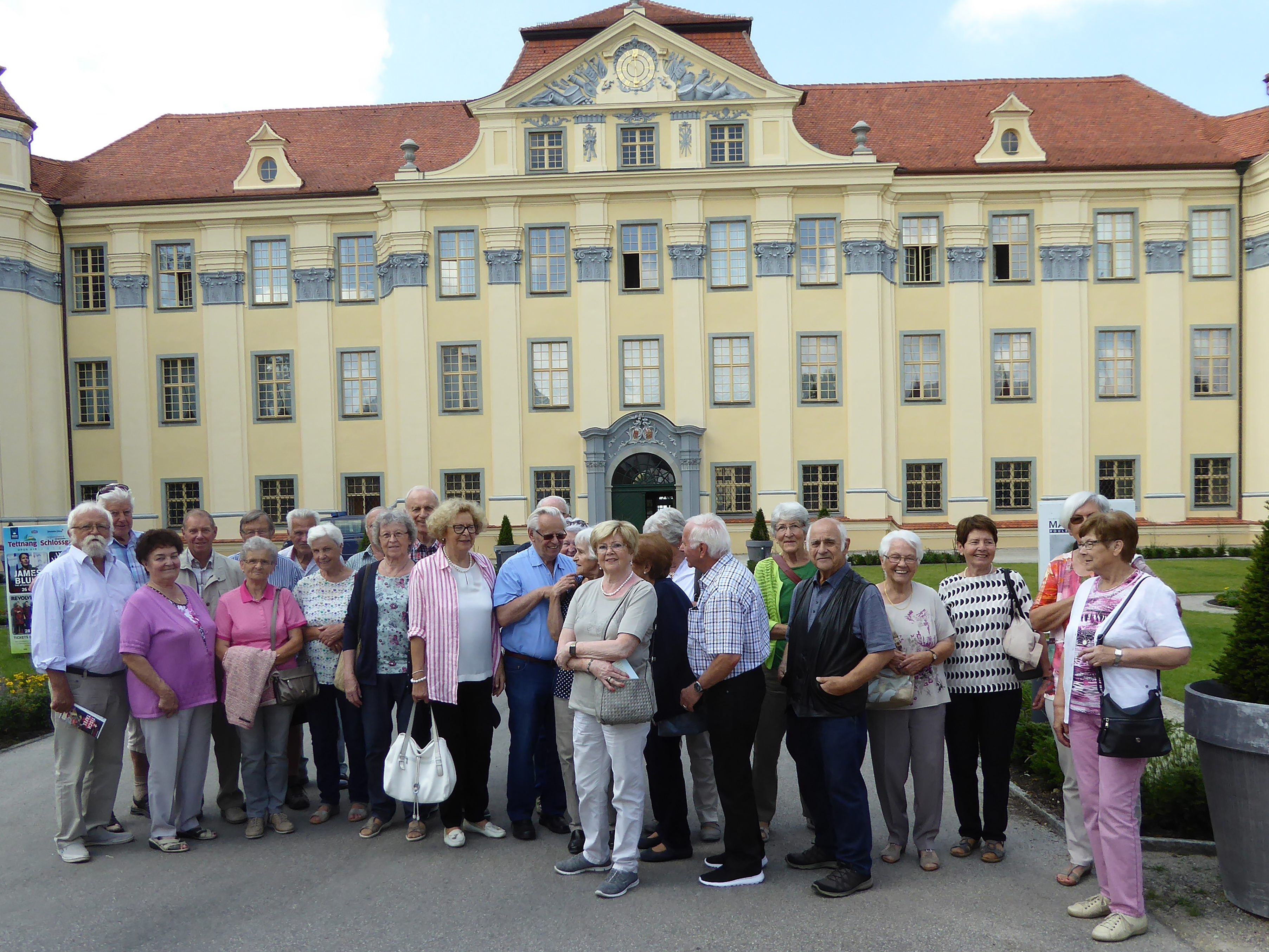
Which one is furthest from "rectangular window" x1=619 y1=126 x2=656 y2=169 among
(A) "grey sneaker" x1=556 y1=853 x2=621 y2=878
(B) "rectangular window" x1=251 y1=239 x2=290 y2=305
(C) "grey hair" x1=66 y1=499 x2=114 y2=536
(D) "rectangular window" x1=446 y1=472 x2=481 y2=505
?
(A) "grey sneaker" x1=556 y1=853 x2=621 y2=878

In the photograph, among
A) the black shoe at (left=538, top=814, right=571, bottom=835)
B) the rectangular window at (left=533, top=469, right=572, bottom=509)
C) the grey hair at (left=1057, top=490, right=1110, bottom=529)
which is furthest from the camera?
the rectangular window at (left=533, top=469, right=572, bottom=509)

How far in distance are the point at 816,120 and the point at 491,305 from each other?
12.0 m

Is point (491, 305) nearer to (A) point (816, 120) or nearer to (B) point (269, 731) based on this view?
(A) point (816, 120)

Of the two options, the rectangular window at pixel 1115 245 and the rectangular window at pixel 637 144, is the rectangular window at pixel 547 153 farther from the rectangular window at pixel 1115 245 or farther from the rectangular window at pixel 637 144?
the rectangular window at pixel 1115 245

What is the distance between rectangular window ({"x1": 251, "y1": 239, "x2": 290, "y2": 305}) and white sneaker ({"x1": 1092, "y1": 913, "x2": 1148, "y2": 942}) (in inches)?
1107

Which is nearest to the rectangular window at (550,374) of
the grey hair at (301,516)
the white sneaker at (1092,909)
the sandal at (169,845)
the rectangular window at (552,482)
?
the rectangular window at (552,482)

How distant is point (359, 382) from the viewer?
94.3 ft

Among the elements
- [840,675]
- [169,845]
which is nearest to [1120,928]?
[840,675]

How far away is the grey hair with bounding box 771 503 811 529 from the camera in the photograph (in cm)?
649

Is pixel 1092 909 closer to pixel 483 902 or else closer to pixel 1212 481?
pixel 483 902

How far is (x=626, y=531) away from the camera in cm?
550

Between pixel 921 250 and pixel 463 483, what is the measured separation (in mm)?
15000

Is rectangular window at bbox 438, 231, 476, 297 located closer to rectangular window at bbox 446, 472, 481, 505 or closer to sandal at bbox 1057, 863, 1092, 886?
rectangular window at bbox 446, 472, 481, 505

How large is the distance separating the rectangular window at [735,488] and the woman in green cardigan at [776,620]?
21.0 m
